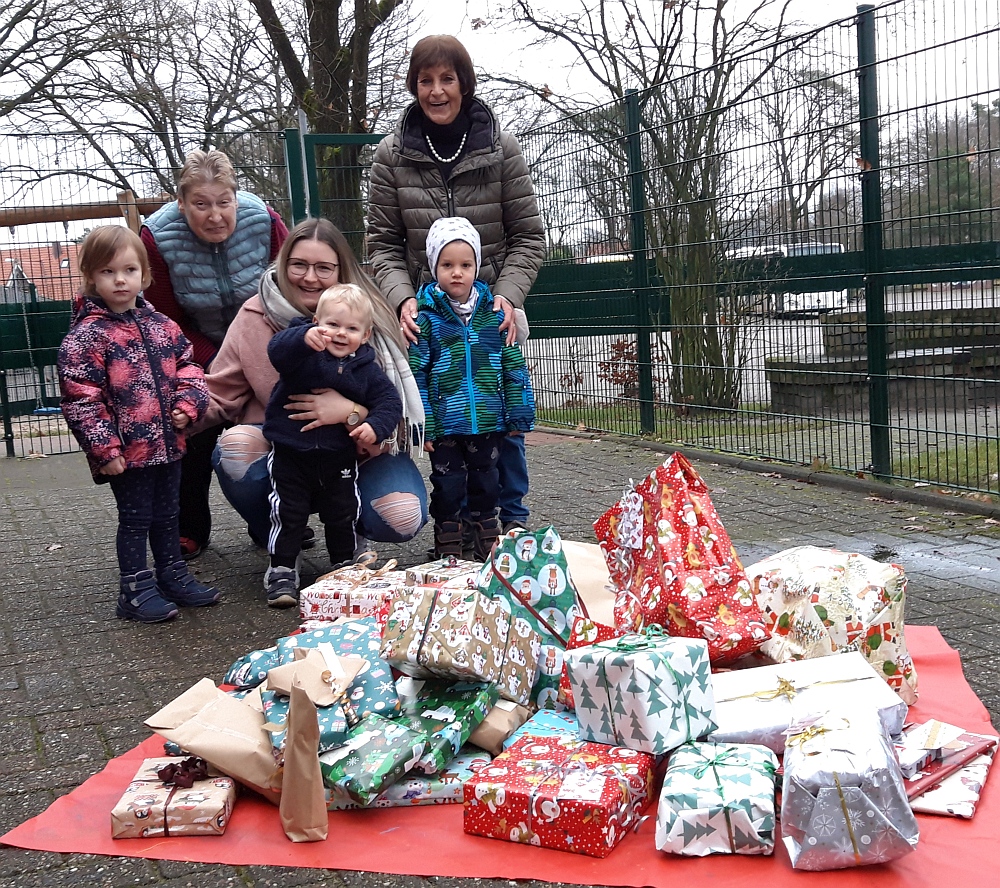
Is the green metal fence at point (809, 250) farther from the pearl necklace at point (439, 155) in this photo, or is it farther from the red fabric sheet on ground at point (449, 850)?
the red fabric sheet on ground at point (449, 850)

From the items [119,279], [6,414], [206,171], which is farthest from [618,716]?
[6,414]

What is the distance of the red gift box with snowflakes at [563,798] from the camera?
2.37m

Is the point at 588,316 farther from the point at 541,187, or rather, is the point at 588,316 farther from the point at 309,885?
the point at 309,885

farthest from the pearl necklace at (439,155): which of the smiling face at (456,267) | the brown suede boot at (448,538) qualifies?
the brown suede boot at (448,538)

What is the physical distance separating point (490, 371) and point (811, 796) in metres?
2.66

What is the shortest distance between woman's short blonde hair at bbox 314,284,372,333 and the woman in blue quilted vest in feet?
2.64

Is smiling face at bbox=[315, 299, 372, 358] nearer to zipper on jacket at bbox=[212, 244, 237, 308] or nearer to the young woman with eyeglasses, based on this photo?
the young woman with eyeglasses

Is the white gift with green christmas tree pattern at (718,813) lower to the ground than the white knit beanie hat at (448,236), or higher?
lower

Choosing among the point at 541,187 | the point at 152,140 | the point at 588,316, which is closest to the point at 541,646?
the point at 588,316

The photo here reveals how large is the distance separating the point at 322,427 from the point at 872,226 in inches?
130

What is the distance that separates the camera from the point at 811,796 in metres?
2.25

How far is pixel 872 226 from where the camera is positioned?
586 centimetres

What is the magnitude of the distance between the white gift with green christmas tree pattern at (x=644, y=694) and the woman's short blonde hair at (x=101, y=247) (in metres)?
2.49

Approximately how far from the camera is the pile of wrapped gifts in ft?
7.65
